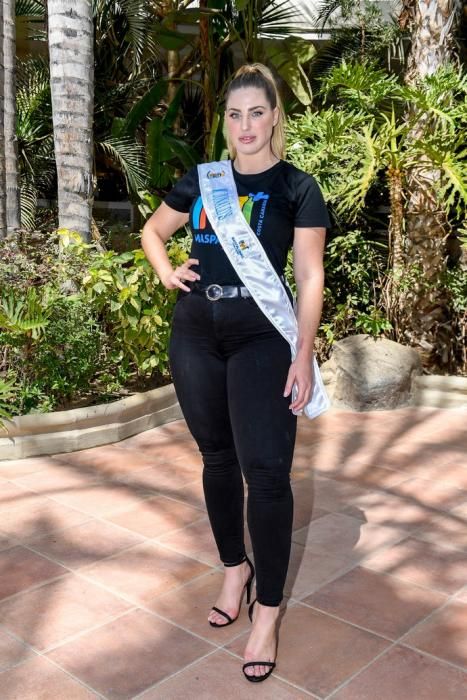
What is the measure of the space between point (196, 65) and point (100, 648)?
8.94m

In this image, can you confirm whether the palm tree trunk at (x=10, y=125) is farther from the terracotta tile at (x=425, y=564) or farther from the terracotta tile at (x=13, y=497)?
the terracotta tile at (x=425, y=564)

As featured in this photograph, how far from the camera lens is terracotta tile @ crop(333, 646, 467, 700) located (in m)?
2.71

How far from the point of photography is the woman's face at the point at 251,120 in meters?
2.67

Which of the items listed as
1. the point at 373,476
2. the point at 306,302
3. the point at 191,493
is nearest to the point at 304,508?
the point at 191,493

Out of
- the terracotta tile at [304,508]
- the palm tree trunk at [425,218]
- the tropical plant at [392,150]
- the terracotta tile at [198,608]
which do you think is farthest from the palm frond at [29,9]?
the terracotta tile at [198,608]

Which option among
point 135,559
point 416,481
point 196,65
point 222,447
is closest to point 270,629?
point 222,447

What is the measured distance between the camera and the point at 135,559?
3.77m

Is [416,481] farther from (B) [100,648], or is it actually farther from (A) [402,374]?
(B) [100,648]

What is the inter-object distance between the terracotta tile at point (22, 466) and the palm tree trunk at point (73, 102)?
6.42 feet

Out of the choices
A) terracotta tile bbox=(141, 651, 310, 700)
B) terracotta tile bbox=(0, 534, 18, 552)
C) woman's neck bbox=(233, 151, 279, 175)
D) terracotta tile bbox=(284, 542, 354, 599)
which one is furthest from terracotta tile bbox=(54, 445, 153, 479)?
woman's neck bbox=(233, 151, 279, 175)

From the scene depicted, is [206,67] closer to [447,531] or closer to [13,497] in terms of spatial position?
[13,497]

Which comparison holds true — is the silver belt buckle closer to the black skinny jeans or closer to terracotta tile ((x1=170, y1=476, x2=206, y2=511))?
the black skinny jeans

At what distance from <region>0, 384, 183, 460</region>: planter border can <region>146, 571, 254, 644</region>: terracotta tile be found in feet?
6.77

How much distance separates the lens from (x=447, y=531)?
4180 mm
